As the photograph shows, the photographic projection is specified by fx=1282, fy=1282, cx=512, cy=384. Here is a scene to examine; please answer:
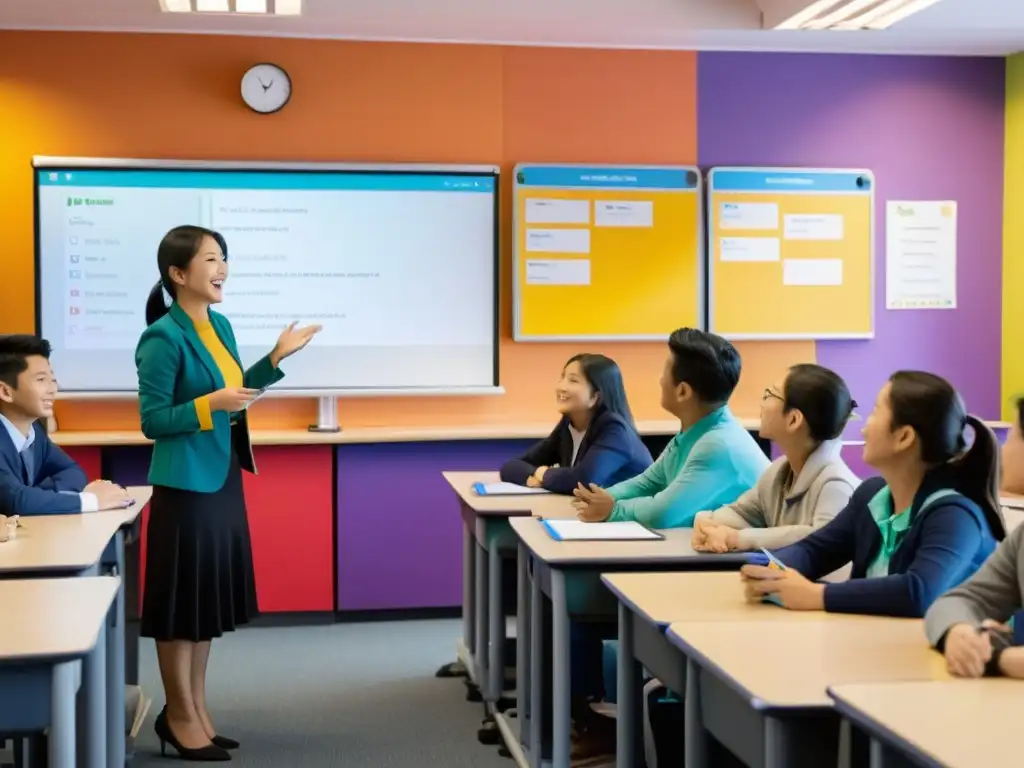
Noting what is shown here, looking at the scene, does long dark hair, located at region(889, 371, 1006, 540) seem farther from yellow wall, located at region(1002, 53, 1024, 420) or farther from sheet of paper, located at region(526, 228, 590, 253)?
yellow wall, located at region(1002, 53, 1024, 420)

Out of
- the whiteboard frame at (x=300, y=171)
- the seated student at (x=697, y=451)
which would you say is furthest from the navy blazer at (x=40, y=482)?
the whiteboard frame at (x=300, y=171)

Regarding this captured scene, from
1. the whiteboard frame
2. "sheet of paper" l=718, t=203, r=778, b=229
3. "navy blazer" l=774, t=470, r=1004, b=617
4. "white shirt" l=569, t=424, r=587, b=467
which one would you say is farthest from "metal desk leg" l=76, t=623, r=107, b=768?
"sheet of paper" l=718, t=203, r=778, b=229

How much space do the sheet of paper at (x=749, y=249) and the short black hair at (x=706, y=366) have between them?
2.50 metres

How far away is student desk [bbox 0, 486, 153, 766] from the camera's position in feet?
9.83

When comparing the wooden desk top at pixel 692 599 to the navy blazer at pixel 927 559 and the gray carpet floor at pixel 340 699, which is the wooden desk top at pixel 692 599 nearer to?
the navy blazer at pixel 927 559

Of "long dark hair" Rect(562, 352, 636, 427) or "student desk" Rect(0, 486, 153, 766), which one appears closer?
"student desk" Rect(0, 486, 153, 766)

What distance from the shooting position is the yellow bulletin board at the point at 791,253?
20.9 feet

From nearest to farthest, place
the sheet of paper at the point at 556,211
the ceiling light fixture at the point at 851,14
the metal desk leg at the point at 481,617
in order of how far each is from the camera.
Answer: the metal desk leg at the point at 481,617, the ceiling light fixture at the point at 851,14, the sheet of paper at the point at 556,211

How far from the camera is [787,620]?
246 cm

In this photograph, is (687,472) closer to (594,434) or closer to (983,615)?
(594,434)

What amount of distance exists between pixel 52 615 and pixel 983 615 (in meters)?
1.71

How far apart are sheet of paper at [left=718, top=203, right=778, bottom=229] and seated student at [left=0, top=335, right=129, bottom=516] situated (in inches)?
136

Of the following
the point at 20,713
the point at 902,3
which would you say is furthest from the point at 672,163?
the point at 20,713

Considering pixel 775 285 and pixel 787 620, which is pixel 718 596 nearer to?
pixel 787 620
